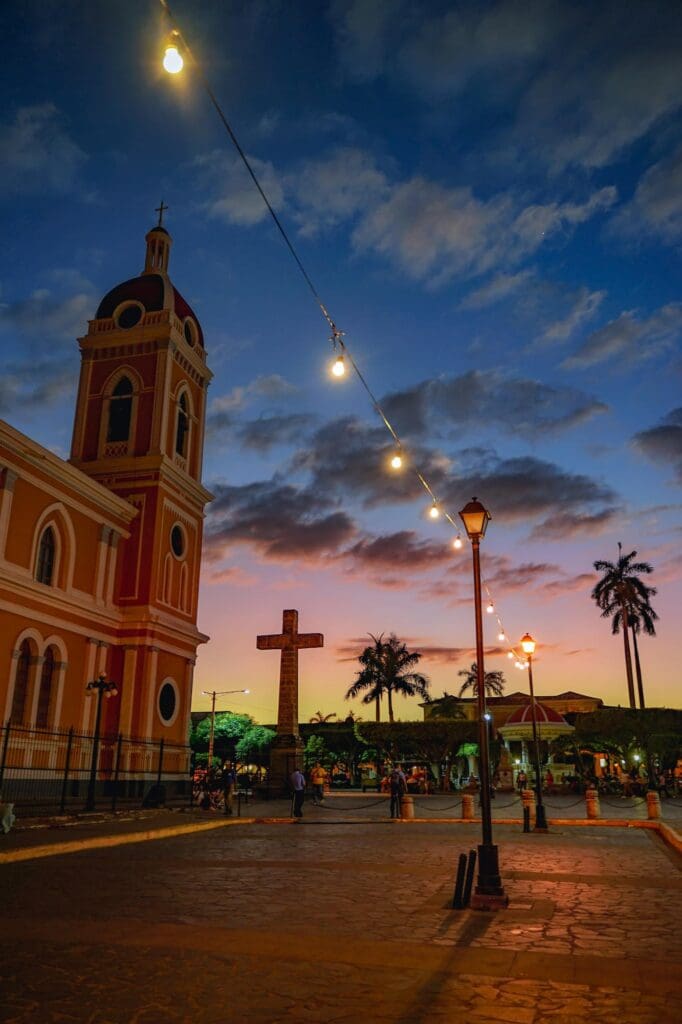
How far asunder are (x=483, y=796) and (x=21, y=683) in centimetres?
2080

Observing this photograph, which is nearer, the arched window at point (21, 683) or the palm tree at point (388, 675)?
the arched window at point (21, 683)

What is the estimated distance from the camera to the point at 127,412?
3456cm

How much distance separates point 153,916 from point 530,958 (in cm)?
366

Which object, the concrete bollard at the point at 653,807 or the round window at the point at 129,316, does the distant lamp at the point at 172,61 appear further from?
the round window at the point at 129,316

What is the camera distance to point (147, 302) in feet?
117

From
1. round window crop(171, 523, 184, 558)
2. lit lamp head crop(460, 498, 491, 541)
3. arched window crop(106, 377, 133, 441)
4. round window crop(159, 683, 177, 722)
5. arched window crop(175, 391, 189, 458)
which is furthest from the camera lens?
arched window crop(175, 391, 189, 458)

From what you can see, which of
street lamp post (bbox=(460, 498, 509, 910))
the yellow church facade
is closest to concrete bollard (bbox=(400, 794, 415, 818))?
the yellow church facade

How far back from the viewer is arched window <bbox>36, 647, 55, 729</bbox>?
26745 mm

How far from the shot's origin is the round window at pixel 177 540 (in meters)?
34.1

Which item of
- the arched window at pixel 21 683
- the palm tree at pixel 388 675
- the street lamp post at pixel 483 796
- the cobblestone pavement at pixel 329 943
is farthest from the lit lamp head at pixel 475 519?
the palm tree at pixel 388 675

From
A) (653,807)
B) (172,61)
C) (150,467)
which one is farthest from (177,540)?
(172,61)

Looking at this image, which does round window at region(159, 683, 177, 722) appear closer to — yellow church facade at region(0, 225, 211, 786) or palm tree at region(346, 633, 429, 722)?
yellow church facade at region(0, 225, 211, 786)

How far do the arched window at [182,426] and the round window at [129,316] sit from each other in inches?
152

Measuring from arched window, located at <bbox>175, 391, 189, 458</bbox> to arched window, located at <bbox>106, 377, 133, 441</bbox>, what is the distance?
2.15 metres
